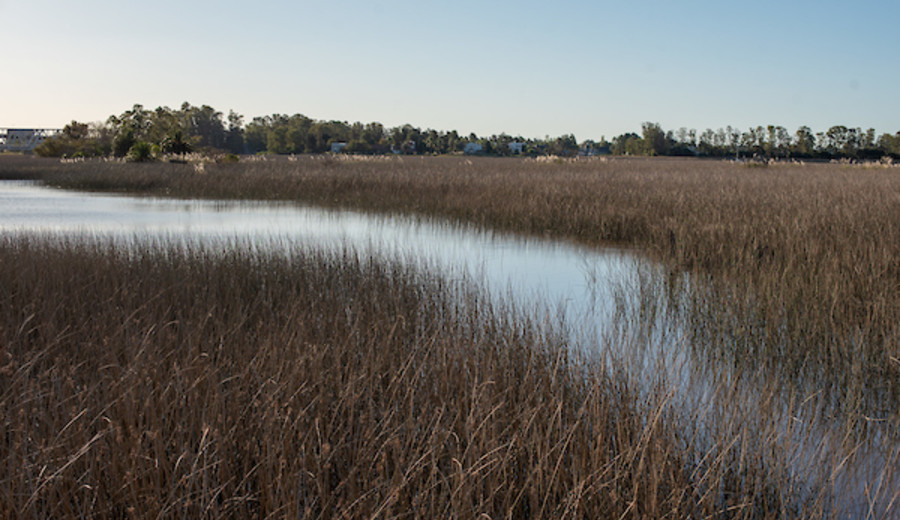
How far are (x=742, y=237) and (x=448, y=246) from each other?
4.33 metres

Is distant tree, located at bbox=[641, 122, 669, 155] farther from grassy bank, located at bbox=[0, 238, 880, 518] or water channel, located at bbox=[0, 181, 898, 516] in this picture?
grassy bank, located at bbox=[0, 238, 880, 518]

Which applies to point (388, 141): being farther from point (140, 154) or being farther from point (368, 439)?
point (368, 439)

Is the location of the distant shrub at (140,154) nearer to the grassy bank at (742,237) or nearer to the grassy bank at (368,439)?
the grassy bank at (742,237)

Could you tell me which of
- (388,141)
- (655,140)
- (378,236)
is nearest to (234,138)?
(388,141)

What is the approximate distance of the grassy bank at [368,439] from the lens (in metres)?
2.61

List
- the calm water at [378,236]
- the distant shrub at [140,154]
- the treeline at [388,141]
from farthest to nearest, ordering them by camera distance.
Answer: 1. the treeline at [388,141]
2. the distant shrub at [140,154]
3. the calm water at [378,236]

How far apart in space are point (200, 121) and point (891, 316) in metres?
104

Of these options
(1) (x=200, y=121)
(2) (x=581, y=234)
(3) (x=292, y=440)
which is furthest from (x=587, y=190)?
(1) (x=200, y=121)

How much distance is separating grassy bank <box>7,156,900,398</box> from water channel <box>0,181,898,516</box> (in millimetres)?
608

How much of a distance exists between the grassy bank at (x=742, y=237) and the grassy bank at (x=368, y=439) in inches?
53.1

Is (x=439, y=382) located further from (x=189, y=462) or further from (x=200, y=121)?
(x=200, y=121)

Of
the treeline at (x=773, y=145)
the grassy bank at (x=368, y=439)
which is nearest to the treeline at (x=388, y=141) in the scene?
the treeline at (x=773, y=145)

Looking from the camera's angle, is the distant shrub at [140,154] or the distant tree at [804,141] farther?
the distant tree at [804,141]

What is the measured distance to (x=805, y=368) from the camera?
4617 mm
